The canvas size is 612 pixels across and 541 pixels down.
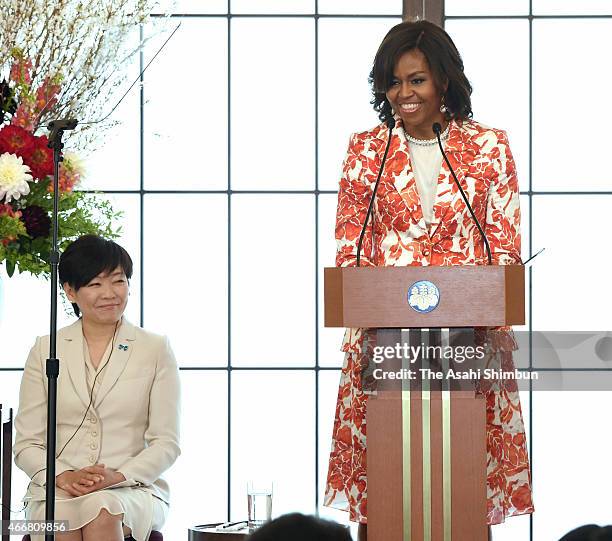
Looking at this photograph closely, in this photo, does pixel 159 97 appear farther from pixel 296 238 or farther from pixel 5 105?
pixel 5 105

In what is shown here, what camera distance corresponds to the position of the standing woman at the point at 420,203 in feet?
9.57

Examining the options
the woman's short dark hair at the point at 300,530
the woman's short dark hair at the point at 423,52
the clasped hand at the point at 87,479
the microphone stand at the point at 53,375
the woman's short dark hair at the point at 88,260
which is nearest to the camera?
the woman's short dark hair at the point at 300,530

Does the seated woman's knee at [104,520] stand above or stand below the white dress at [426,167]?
below

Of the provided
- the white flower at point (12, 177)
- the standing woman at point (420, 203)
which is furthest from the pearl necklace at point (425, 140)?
the white flower at point (12, 177)

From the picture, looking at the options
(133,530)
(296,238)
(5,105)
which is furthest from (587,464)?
(5,105)

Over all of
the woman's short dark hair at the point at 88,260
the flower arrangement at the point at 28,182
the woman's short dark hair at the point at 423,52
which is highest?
the woman's short dark hair at the point at 423,52

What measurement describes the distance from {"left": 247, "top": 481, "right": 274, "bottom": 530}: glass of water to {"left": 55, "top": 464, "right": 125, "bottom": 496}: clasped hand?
0.36 m

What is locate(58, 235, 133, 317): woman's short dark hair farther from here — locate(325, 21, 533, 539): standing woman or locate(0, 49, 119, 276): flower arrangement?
locate(325, 21, 533, 539): standing woman

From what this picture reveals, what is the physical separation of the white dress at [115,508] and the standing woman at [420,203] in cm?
55

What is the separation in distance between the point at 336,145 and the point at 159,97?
69 cm

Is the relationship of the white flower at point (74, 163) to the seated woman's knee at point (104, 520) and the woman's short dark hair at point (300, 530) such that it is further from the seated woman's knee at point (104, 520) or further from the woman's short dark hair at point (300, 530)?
the woman's short dark hair at point (300, 530)

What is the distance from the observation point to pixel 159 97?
14.1 feet

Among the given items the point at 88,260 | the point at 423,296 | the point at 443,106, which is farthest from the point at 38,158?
the point at 423,296

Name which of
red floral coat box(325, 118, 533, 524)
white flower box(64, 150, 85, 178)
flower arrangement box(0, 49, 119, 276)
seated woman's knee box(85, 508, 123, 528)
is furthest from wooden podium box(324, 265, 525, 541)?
white flower box(64, 150, 85, 178)
